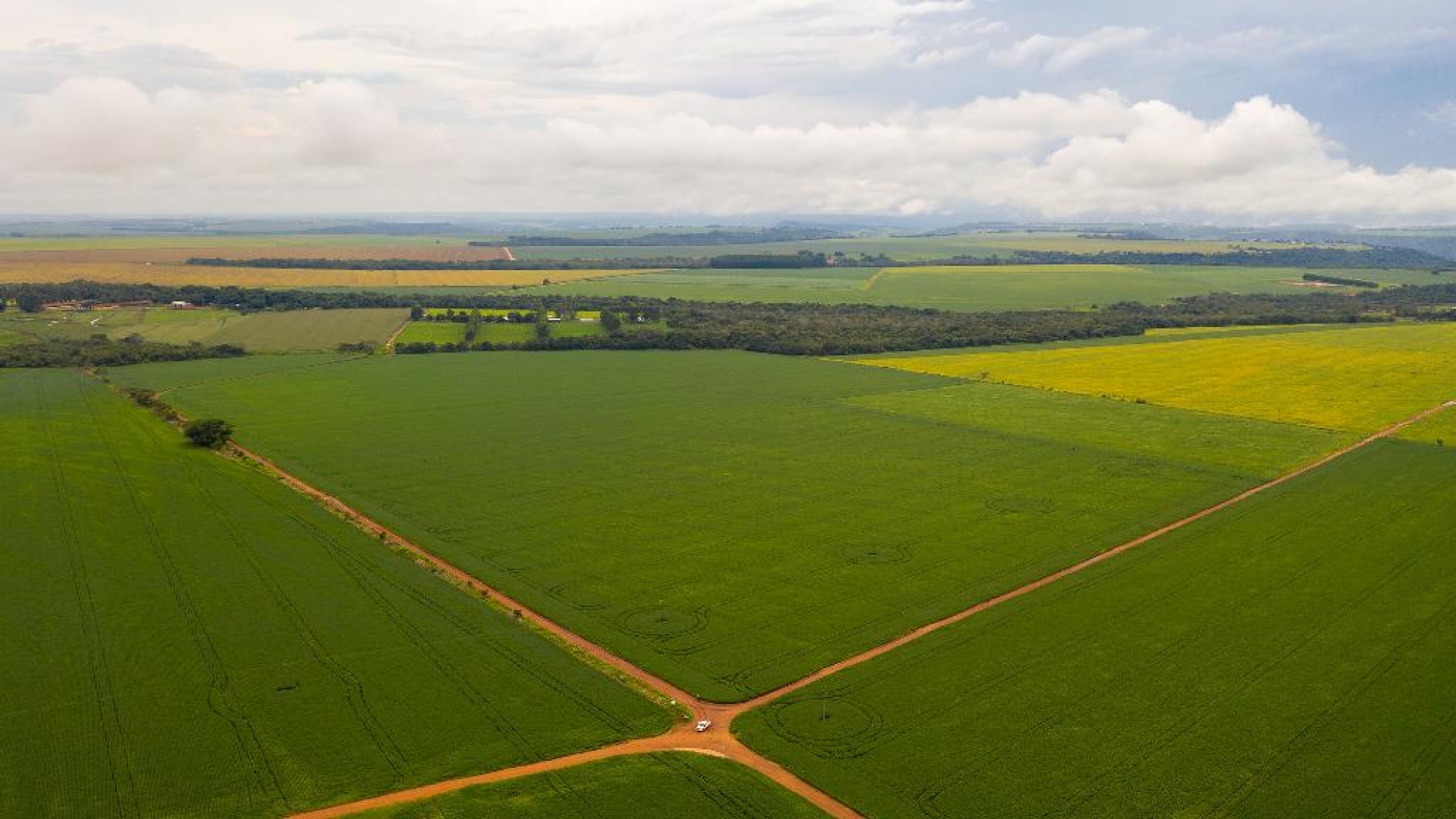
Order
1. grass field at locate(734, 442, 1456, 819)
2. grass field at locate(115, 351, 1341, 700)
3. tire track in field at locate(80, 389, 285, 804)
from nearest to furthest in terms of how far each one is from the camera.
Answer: grass field at locate(734, 442, 1456, 819), tire track in field at locate(80, 389, 285, 804), grass field at locate(115, 351, 1341, 700)

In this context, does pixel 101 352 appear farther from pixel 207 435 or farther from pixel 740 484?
pixel 740 484

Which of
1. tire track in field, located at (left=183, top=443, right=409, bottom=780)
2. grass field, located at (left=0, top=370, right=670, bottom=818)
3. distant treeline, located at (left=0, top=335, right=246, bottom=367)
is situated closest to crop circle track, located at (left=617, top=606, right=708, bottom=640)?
grass field, located at (left=0, top=370, right=670, bottom=818)

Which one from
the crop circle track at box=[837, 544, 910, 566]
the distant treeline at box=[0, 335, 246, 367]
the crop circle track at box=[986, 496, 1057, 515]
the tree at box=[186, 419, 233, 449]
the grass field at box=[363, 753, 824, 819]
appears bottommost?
the grass field at box=[363, 753, 824, 819]

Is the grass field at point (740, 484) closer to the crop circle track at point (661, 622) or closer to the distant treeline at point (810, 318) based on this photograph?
the crop circle track at point (661, 622)

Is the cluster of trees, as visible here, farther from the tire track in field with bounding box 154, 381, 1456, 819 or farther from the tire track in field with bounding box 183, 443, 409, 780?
the tire track in field with bounding box 183, 443, 409, 780

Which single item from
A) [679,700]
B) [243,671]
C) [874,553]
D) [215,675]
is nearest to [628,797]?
[679,700]

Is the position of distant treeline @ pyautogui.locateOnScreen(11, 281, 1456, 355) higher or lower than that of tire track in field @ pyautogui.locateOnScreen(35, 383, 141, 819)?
higher

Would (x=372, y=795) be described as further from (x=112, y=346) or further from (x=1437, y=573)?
(x=112, y=346)
